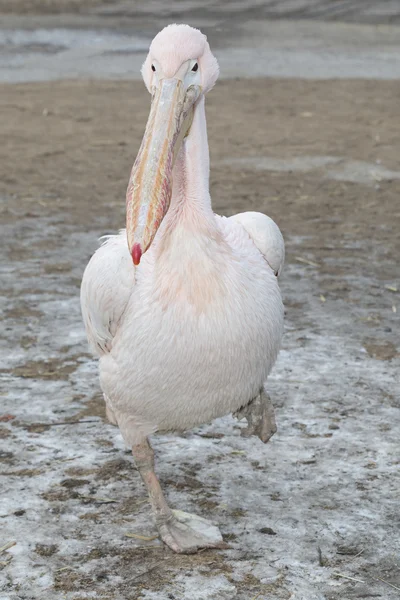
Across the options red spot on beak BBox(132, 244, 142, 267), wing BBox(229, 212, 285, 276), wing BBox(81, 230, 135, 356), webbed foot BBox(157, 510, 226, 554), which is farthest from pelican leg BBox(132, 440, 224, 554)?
red spot on beak BBox(132, 244, 142, 267)

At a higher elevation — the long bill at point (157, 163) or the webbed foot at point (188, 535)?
the long bill at point (157, 163)

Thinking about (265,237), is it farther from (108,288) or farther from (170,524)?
(170,524)

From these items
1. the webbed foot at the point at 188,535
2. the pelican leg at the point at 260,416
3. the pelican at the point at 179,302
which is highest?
the pelican at the point at 179,302

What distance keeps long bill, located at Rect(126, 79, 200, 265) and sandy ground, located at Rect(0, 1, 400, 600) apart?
1109mm

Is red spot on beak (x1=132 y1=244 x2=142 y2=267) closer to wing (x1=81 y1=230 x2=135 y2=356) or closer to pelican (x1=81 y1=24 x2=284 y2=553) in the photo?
pelican (x1=81 y1=24 x2=284 y2=553)

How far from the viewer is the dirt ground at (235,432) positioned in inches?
123

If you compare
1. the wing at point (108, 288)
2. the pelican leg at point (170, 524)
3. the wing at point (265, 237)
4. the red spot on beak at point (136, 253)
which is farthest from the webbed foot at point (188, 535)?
the red spot on beak at point (136, 253)

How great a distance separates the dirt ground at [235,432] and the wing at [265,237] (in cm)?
82

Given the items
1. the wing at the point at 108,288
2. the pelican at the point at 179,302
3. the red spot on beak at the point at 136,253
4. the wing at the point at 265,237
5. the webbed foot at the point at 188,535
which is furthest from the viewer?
the wing at the point at 265,237

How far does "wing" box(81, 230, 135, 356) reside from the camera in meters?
3.10

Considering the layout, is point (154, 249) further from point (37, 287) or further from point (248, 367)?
point (37, 287)

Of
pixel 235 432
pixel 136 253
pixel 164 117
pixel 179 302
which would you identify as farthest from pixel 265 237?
pixel 235 432

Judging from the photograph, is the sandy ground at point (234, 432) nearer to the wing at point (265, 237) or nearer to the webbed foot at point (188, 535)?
the webbed foot at point (188, 535)

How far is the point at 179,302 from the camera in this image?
2977mm
